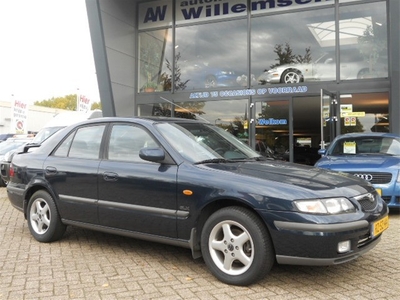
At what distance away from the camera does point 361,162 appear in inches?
270

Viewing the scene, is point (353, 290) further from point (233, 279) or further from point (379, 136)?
point (379, 136)

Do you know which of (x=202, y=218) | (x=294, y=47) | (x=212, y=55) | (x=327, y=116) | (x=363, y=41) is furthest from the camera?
(x=212, y=55)

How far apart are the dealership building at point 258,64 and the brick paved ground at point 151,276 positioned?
7.09 metres

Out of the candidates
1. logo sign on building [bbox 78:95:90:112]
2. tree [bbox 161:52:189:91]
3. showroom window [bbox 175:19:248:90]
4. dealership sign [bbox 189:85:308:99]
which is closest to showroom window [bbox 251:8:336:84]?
dealership sign [bbox 189:85:308:99]

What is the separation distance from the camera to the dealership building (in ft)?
37.4

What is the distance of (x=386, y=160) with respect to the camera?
6.88 meters

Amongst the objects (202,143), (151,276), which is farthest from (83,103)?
(151,276)

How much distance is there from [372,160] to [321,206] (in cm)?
423

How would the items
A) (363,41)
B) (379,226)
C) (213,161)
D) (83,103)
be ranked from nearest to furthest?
(379,226), (213,161), (363,41), (83,103)

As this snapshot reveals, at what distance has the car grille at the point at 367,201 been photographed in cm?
351

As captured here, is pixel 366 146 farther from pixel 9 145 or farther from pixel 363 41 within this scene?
pixel 9 145

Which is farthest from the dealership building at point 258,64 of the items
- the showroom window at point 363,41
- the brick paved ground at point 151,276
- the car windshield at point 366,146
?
the brick paved ground at point 151,276

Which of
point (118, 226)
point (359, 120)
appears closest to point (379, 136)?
point (359, 120)

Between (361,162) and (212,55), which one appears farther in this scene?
(212,55)
